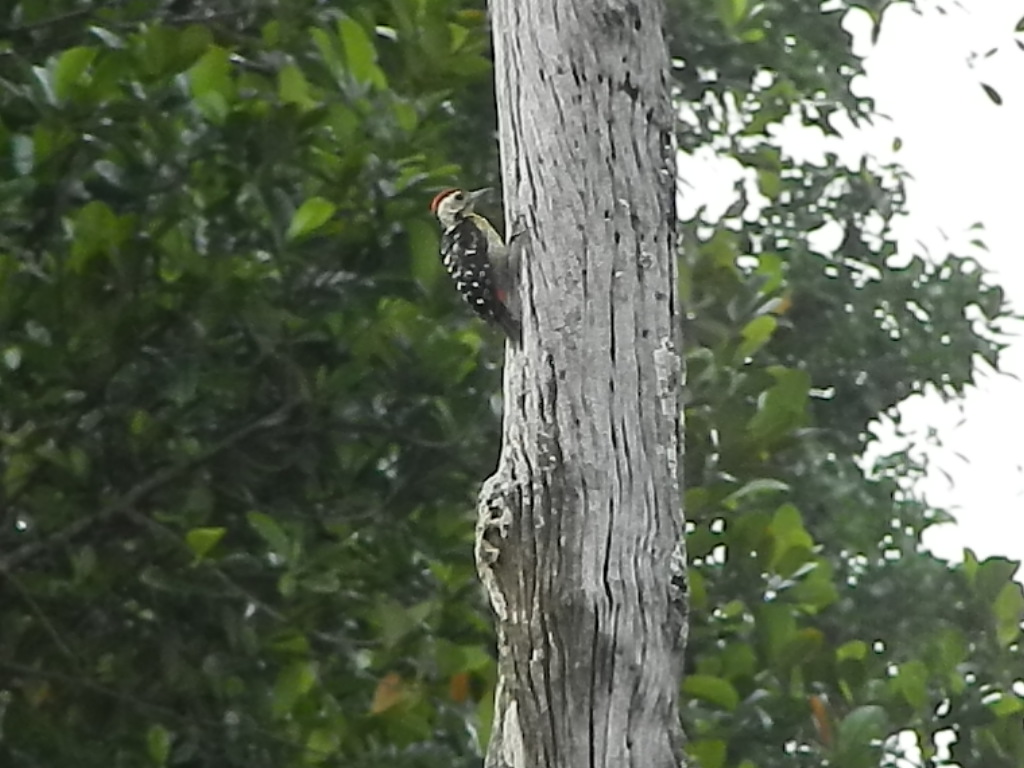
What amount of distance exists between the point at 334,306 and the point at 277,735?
1.59 ft

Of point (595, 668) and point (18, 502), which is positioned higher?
point (18, 502)

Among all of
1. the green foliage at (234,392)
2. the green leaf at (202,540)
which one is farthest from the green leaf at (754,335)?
the green leaf at (202,540)

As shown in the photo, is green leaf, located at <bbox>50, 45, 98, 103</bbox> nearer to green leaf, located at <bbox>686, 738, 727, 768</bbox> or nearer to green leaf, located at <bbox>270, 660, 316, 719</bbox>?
green leaf, located at <bbox>270, 660, 316, 719</bbox>

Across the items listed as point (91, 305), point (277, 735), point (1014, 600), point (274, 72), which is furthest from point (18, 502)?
point (1014, 600)

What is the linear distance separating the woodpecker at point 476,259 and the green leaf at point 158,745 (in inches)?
27.6

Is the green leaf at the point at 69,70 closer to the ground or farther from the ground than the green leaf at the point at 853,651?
farther from the ground

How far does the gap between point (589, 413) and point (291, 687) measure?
29.8 inches

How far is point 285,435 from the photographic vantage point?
1.62m

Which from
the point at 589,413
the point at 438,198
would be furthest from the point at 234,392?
the point at 589,413

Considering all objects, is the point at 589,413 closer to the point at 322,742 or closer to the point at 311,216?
the point at 311,216

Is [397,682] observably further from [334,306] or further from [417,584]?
[334,306]

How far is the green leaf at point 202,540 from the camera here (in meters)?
1.52

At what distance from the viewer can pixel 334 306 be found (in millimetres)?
1587

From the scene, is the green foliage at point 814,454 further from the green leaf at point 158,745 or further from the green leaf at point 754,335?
the green leaf at point 158,745
